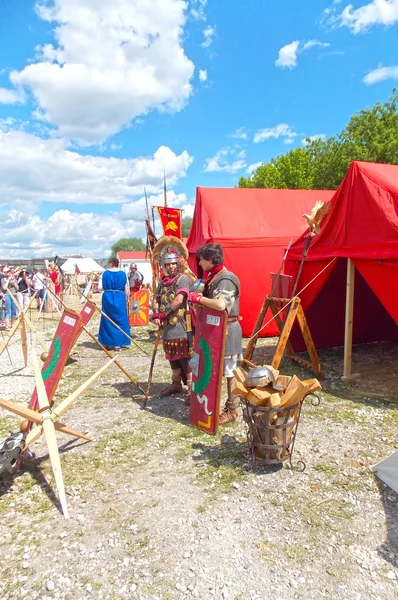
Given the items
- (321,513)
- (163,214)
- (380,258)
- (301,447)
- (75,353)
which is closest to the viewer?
(321,513)

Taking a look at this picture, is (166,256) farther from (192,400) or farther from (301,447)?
(301,447)

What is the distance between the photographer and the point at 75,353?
24.2ft

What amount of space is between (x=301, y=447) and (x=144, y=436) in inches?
58.4

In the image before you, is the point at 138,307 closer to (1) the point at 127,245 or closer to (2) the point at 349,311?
(2) the point at 349,311

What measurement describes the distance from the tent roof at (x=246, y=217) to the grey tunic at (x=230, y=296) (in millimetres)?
4153

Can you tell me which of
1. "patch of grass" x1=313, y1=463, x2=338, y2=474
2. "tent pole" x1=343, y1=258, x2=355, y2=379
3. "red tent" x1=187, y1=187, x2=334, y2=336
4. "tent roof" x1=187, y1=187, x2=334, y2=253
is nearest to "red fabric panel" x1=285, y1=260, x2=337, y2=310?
"tent pole" x1=343, y1=258, x2=355, y2=379

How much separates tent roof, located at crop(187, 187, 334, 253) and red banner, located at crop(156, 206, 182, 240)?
97 cm

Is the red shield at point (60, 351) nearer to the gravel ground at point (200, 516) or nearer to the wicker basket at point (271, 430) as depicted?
the gravel ground at point (200, 516)

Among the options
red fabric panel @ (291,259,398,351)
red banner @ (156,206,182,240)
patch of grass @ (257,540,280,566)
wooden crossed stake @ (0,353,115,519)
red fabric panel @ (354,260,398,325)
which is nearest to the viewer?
patch of grass @ (257,540,280,566)

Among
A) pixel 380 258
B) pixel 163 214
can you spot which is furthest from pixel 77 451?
pixel 163 214

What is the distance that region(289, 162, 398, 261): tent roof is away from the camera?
4.31 metres

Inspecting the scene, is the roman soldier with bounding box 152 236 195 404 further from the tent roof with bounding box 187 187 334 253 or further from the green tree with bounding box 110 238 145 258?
the green tree with bounding box 110 238 145 258

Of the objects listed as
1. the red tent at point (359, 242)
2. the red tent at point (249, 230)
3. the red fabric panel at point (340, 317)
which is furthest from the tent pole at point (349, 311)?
the red tent at point (249, 230)

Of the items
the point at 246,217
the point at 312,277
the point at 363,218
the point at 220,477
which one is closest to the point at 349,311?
the point at 312,277
